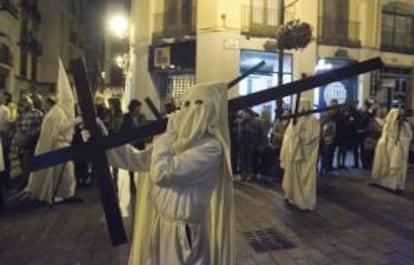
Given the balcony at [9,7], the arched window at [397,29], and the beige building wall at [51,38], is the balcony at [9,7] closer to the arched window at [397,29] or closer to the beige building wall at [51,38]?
the beige building wall at [51,38]

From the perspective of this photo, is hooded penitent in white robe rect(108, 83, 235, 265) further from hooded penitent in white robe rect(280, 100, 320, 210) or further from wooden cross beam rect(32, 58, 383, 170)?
hooded penitent in white robe rect(280, 100, 320, 210)

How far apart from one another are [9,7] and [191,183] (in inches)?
778

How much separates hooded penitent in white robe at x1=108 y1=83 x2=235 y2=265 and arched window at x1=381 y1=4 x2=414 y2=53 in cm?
2421

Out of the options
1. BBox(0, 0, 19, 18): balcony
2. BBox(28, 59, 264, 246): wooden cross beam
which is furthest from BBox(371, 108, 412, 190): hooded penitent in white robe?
BBox(0, 0, 19, 18): balcony

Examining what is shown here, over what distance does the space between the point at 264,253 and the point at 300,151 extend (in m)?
3.33

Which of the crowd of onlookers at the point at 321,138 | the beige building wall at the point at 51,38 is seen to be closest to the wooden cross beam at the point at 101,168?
the crowd of onlookers at the point at 321,138

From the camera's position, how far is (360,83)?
24.9 m

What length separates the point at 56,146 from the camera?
371 inches

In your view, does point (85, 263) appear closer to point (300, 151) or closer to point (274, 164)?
point (300, 151)

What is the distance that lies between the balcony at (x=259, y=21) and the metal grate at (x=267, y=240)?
48.1ft

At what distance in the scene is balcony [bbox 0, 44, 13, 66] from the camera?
2105 cm

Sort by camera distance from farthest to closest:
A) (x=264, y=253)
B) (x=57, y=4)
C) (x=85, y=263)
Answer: (x=57, y=4) < (x=264, y=253) < (x=85, y=263)

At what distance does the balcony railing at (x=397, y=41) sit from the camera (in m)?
26.8

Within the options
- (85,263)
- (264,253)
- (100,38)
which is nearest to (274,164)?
(264,253)
